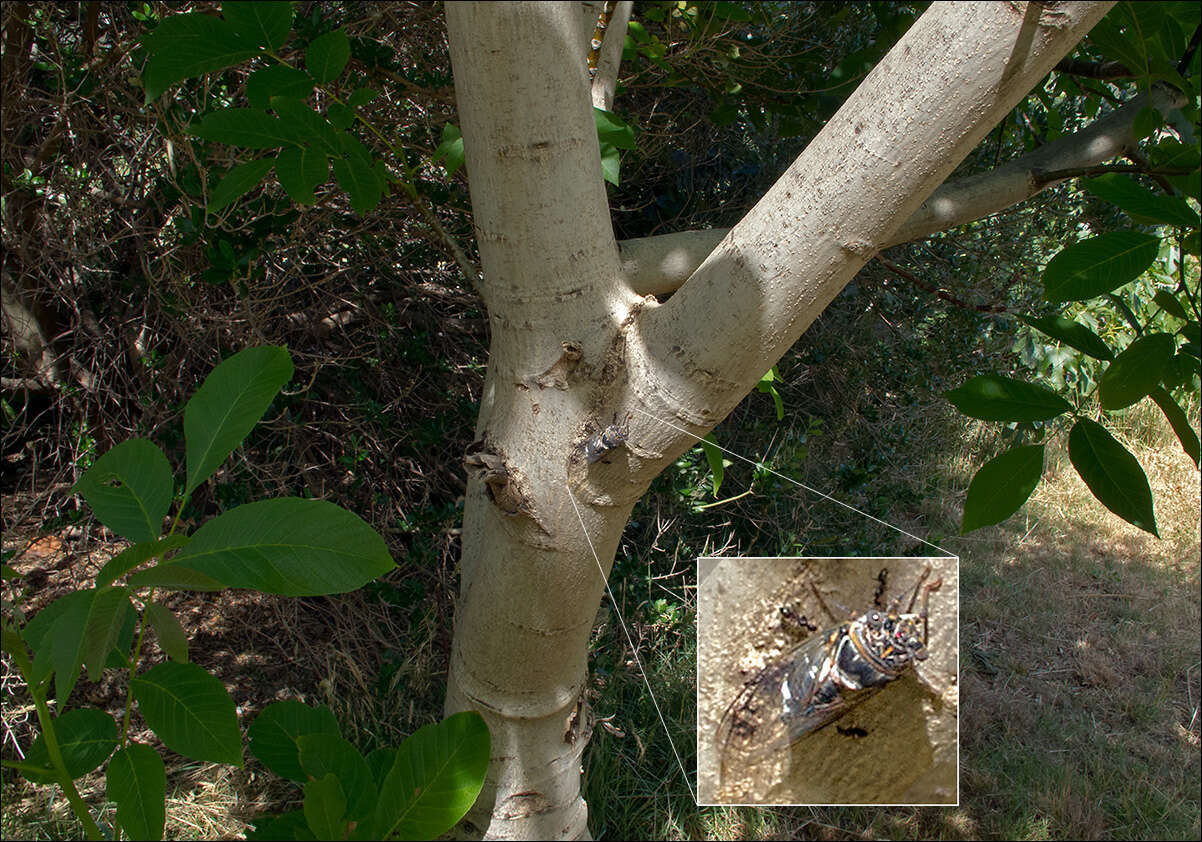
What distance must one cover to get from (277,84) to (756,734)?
3.71ft

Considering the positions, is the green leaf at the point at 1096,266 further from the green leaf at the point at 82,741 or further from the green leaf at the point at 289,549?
the green leaf at the point at 82,741

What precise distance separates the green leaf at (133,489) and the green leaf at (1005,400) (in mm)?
929

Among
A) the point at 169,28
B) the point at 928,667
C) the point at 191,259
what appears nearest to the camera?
the point at 169,28

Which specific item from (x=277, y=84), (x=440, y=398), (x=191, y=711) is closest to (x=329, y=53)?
(x=277, y=84)

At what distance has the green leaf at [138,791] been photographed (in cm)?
82

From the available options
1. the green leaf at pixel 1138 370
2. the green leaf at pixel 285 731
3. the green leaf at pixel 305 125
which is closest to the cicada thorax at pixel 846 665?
the green leaf at pixel 1138 370

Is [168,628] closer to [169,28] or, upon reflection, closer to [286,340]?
[169,28]

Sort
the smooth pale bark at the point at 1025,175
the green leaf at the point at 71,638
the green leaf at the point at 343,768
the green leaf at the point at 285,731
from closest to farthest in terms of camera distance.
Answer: the green leaf at the point at 71,638 < the green leaf at the point at 343,768 < the green leaf at the point at 285,731 < the smooth pale bark at the point at 1025,175

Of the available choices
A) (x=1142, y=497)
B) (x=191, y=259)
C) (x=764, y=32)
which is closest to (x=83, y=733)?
(x=1142, y=497)

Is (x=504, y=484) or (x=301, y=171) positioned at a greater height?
(x=301, y=171)

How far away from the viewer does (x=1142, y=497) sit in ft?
3.76

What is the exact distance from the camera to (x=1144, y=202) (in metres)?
1.06

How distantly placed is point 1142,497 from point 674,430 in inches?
23.8

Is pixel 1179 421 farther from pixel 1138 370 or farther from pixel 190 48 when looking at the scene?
pixel 190 48
